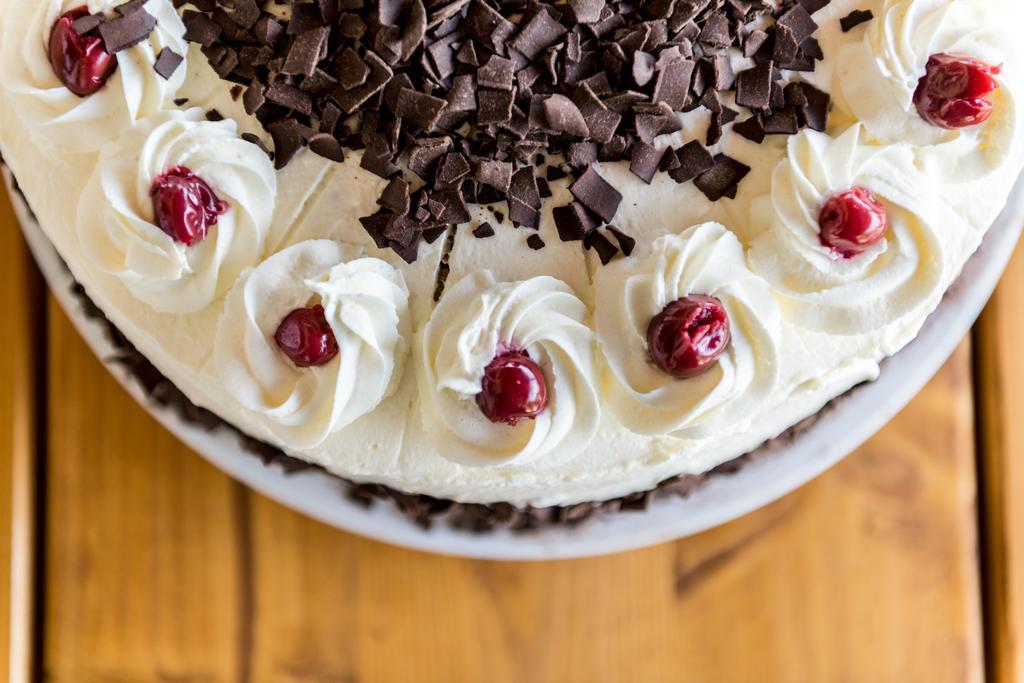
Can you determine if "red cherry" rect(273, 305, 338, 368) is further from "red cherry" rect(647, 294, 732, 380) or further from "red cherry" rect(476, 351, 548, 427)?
"red cherry" rect(647, 294, 732, 380)

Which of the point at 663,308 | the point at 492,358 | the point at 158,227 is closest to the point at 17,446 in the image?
the point at 158,227

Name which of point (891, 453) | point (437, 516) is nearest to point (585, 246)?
point (437, 516)

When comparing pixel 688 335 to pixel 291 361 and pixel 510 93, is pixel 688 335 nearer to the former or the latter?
pixel 510 93

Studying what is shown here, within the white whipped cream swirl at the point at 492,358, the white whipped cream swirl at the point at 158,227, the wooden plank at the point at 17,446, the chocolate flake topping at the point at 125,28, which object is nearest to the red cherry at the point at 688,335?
the white whipped cream swirl at the point at 492,358

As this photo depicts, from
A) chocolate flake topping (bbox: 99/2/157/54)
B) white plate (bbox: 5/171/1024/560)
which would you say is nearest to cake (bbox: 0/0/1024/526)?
chocolate flake topping (bbox: 99/2/157/54)

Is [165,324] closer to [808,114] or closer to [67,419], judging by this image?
[67,419]

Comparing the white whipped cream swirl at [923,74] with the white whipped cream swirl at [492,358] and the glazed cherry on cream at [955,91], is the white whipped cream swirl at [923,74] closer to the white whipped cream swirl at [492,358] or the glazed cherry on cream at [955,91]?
the glazed cherry on cream at [955,91]
